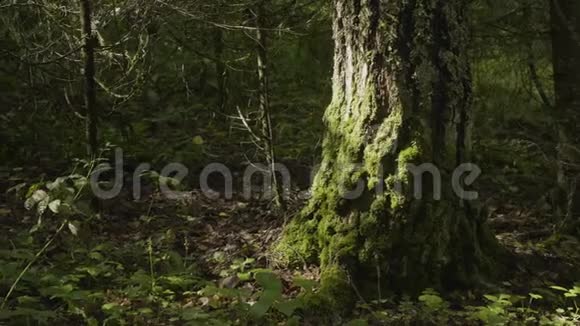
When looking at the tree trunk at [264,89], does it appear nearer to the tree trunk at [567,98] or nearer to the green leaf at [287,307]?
the green leaf at [287,307]

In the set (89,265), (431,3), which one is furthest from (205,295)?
(431,3)

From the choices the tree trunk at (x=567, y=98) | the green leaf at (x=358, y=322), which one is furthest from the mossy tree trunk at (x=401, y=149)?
the tree trunk at (x=567, y=98)

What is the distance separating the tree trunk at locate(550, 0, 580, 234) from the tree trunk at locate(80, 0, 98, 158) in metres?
3.63

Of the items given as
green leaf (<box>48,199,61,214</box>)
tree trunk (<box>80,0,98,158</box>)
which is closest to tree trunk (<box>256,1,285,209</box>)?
tree trunk (<box>80,0,98,158</box>)

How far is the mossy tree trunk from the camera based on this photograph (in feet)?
12.8

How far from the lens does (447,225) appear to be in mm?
4023

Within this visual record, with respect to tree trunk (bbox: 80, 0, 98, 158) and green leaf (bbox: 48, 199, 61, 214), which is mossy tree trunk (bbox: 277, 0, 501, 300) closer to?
green leaf (bbox: 48, 199, 61, 214)

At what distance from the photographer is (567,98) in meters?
5.44

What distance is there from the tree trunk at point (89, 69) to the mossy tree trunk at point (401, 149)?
2.11 metres

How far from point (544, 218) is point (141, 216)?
331 cm

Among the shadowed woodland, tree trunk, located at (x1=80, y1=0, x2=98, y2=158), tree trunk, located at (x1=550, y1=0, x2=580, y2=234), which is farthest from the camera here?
tree trunk, located at (x1=80, y1=0, x2=98, y2=158)

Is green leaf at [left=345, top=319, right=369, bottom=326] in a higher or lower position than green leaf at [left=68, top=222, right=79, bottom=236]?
lower

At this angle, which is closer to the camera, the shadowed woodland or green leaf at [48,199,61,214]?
the shadowed woodland

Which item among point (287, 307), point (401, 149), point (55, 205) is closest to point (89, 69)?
point (55, 205)
